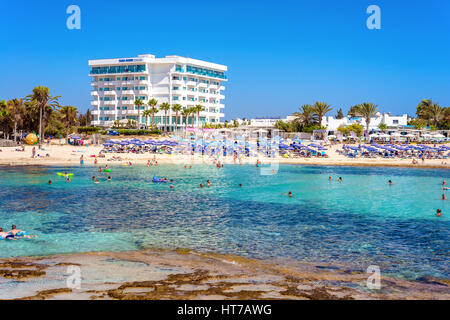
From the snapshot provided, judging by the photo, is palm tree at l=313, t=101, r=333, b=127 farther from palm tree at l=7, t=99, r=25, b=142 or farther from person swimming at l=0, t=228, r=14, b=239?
person swimming at l=0, t=228, r=14, b=239

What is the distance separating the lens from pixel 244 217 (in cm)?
2188

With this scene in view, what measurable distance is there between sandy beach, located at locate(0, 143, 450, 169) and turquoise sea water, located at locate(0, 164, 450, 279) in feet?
29.7

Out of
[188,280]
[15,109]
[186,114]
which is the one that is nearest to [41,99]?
[15,109]

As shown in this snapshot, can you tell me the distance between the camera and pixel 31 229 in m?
17.7

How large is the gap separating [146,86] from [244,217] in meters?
78.9

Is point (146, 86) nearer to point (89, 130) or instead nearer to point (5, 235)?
point (89, 130)

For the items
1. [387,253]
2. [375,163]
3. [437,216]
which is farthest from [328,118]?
[387,253]

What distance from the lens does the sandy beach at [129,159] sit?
160 feet

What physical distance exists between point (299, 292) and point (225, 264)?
364 cm

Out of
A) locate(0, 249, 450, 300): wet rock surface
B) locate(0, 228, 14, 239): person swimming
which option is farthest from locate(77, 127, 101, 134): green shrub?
locate(0, 249, 450, 300): wet rock surface

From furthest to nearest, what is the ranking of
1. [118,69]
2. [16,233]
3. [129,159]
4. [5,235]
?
[118,69], [129,159], [16,233], [5,235]

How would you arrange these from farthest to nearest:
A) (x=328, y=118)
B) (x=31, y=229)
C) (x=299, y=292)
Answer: (x=328, y=118)
(x=31, y=229)
(x=299, y=292)

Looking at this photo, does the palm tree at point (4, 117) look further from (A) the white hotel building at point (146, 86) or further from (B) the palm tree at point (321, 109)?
(B) the palm tree at point (321, 109)
